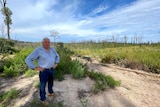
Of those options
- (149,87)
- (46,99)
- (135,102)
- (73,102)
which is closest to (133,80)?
(149,87)

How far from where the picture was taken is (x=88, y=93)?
5.01m

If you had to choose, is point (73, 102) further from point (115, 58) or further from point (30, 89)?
point (115, 58)

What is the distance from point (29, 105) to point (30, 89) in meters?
0.81

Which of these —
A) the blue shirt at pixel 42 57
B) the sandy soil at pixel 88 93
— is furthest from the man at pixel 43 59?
the sandy soil at pixel 88 93

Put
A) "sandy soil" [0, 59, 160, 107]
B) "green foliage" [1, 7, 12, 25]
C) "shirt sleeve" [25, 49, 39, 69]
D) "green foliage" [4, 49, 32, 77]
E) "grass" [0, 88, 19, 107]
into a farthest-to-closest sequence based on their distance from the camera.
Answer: "green foliage" [1, 7, 12, 25] < "green foliage" [4, 49, 32, 77] < "grass" [0, 88, 19, 107] < "sandy soil" [0, 59, 160, 107] < "shirt sleeve" [25, 49, 39, 69]

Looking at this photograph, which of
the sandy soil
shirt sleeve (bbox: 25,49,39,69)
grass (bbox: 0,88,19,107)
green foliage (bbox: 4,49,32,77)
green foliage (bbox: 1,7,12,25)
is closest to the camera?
shirt sleeve (bbox: 25,49,39,69)

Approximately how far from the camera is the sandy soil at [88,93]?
181 inches

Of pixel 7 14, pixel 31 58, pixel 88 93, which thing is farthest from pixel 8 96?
pixel 7 14

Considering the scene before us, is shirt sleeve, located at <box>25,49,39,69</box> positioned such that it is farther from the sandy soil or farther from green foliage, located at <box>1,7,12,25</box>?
green foliage, located at <box>1,7,12,25</box>

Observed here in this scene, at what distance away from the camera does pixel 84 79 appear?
565cm

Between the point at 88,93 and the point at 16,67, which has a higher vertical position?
the point at 16,67

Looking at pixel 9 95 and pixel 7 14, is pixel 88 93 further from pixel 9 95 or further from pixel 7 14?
pixel 7 14

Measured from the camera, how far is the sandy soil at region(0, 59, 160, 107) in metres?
4.60

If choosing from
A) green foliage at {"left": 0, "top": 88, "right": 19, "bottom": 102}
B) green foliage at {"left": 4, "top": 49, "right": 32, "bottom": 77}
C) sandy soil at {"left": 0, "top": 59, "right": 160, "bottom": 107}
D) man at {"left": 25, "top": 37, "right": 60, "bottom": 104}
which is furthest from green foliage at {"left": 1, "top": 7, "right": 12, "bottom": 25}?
man at {"left": 25, "top": 37, "right": 60, "bottom": 104}
